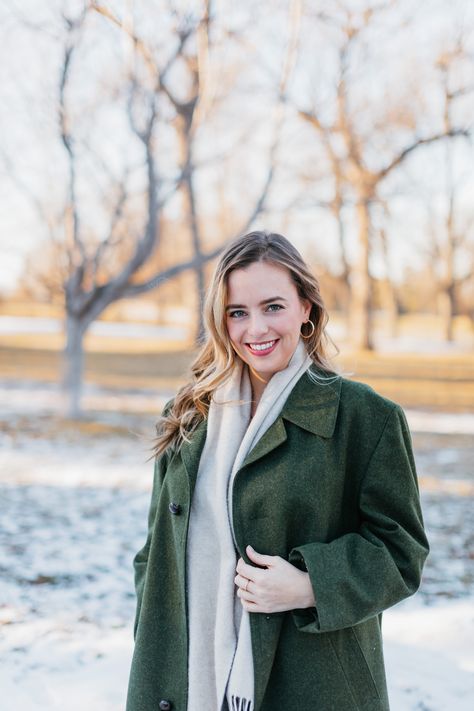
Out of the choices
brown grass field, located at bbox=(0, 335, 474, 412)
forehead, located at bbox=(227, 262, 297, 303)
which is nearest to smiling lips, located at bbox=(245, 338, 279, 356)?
forehead, located at bbox=(227, 262, 297, 303)

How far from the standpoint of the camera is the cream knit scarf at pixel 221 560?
160cm

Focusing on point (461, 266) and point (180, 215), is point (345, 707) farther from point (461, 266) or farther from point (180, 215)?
point (461, 266)

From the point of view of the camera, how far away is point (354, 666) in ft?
Result: 5.28

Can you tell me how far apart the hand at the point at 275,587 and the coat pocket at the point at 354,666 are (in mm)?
134

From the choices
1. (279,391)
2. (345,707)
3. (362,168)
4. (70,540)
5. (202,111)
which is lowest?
(70,540)

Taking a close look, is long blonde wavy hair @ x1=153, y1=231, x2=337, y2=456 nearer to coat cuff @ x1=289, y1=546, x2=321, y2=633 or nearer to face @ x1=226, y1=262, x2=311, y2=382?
face @ x1=226, y1=262, x2=311, y2=382

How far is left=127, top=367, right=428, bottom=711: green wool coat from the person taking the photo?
1.54m

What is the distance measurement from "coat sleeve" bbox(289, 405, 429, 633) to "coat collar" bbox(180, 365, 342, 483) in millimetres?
129

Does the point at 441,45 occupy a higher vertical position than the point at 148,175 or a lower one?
higher

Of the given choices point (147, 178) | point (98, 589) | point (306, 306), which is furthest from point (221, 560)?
point (147, 178)

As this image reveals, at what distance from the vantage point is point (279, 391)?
5.66 ft

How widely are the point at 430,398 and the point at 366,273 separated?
10.4 m

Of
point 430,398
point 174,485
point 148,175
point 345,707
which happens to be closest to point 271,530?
point 174,485

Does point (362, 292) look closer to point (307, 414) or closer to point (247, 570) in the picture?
point (307, 414)
